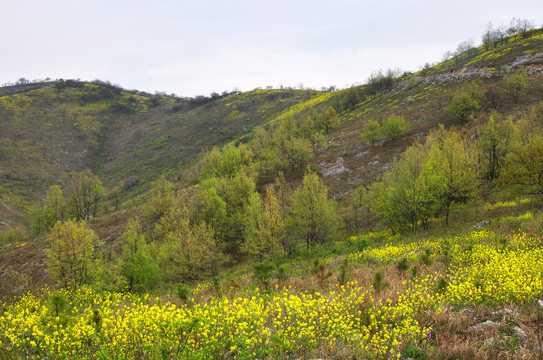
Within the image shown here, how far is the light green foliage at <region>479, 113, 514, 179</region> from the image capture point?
98.3 feet

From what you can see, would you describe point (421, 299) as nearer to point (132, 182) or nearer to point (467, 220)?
point (467, 220)

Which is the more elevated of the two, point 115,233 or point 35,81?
point 35,81

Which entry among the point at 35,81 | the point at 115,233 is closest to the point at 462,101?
the point at 115,233

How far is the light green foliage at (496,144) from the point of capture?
30.0 metres

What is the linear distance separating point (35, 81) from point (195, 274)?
731ft

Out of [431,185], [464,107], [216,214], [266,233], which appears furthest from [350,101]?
[266,233]

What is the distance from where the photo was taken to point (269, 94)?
148125 mm

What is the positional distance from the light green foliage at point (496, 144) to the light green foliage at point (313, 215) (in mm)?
20922

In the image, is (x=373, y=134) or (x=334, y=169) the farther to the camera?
(x=373, y=134)

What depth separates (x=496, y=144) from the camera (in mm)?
30422

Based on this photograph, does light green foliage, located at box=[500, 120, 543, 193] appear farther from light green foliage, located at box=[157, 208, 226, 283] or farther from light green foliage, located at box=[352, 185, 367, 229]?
light green foliage, located at box=[157, 208, 226, 283]

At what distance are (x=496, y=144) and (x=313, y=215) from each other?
24.0m

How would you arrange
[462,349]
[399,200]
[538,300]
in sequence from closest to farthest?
1. [462,349]
2. [538,300]
3. [399,200]

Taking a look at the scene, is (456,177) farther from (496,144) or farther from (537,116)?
(537,116)
